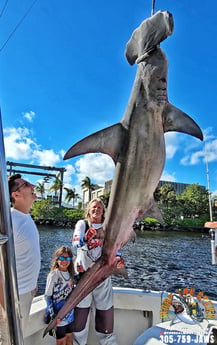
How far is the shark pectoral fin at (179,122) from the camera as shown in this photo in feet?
6.01

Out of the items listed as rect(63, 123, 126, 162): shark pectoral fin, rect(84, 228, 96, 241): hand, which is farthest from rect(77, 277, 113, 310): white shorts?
rect(63, 123, 126, 162): shark pectoral fin

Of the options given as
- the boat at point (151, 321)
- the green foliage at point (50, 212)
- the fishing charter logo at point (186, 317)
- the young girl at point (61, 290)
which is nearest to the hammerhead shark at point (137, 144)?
the boat at point (151, 321)

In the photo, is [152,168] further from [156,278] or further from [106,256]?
[156,278]

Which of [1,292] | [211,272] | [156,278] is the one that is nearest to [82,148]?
[1,292]

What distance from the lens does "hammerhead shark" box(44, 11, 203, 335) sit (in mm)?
1803

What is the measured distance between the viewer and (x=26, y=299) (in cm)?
243

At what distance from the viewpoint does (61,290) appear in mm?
3059

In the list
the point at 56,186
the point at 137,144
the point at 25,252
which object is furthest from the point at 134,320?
the point at 56,186

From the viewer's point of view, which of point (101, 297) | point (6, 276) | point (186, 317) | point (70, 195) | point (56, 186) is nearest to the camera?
point (6, 276)

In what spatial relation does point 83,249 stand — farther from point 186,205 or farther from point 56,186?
point 56,186

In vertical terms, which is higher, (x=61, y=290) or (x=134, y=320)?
(x=61, y=290)

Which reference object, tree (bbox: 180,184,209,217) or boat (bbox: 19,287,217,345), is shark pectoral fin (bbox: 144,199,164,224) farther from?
tree (bbox: 180,184,209,217)

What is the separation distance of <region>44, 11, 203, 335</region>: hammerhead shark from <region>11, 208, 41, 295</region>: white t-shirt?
62cm

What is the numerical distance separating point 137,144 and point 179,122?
0.33 meters
